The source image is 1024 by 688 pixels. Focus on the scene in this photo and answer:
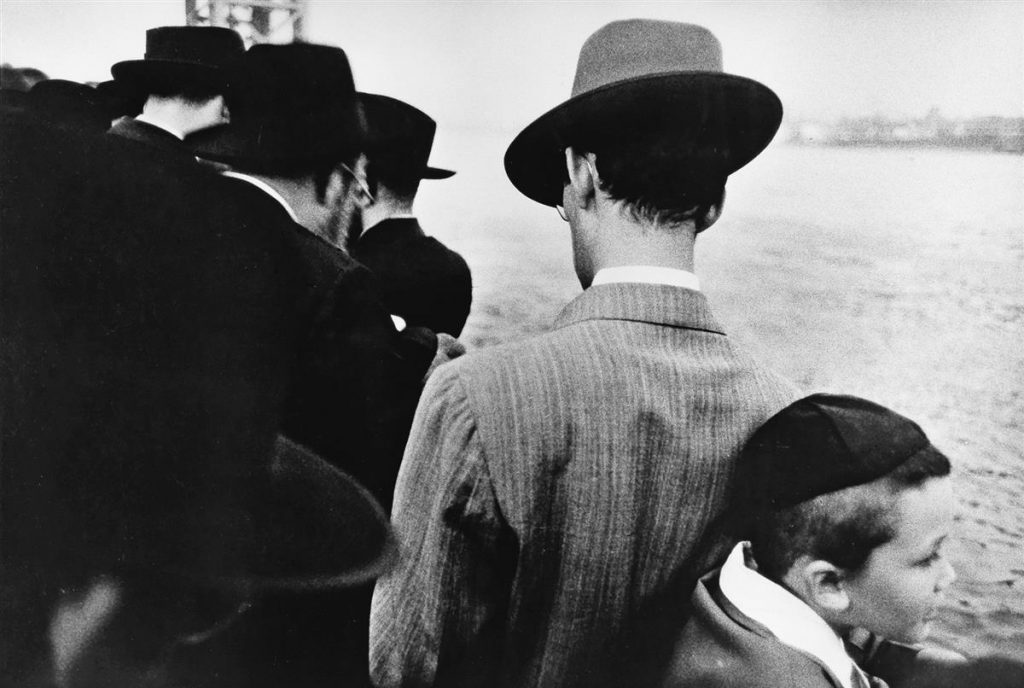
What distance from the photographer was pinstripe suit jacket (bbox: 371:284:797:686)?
1.35 meters

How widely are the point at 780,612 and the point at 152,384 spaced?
4.48 ft

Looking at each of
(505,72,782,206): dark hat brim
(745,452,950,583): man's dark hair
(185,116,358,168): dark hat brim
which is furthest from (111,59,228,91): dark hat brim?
(745,452,950,583): man's dark hair

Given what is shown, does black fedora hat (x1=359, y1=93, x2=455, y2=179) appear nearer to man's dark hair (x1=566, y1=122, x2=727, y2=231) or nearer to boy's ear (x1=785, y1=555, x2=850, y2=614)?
man's dark hair (x1=566, y1=122, x2=727, y2=231)

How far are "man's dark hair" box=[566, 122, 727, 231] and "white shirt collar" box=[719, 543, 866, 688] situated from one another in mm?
683

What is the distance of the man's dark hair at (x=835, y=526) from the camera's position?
Answer: 1529 millimetres

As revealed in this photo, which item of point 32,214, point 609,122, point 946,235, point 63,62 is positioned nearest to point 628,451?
point 609,122

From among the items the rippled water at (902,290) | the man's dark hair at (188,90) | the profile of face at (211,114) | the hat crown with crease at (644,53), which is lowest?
the rippled water at (902,290)

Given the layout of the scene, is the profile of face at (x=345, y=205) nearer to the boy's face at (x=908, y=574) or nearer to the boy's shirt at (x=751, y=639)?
the boy's shirt at (x=751, y=639)

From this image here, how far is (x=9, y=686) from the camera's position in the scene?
1.95m

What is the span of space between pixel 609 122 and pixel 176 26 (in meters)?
1.09

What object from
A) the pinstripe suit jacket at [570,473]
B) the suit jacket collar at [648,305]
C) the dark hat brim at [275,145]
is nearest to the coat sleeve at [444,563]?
the pinstripe suit jacket at [570,473]

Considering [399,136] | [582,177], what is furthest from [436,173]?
[582,177]

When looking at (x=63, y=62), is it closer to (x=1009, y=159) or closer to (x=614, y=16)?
(x=614, y=16)

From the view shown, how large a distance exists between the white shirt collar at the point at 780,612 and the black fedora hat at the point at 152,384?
2.29 ft
